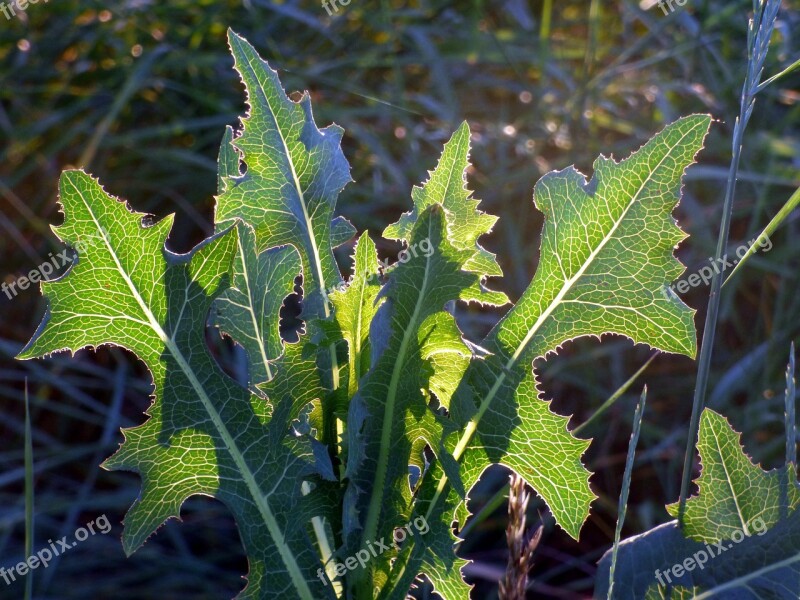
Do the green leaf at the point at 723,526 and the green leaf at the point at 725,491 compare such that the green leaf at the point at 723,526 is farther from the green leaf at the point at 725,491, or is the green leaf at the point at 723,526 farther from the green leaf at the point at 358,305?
the green leaf at the point at 358,305

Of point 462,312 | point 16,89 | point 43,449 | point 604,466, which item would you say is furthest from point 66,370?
point 604,466

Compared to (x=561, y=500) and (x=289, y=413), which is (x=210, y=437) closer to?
(x=289, y=413)

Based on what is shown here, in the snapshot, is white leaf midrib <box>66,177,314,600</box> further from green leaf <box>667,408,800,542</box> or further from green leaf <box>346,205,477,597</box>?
green leaf <box>667,408,800,542</box>

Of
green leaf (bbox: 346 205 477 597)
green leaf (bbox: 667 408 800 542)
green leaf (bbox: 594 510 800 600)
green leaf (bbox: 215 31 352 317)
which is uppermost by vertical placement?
green leaf (bbox: 215 31 352 317)

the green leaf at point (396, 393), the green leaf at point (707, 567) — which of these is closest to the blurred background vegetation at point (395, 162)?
the green leaf at point (707, 567)

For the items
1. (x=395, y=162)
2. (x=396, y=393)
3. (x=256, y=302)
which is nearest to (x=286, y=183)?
(x=256, y=302)

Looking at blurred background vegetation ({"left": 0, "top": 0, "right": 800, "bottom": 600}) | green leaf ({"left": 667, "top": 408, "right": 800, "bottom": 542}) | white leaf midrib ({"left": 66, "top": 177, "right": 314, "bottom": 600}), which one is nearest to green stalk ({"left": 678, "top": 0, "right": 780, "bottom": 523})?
green leaf ({"left": 667, "top": 408, "right": 800, "bottom": 542})
